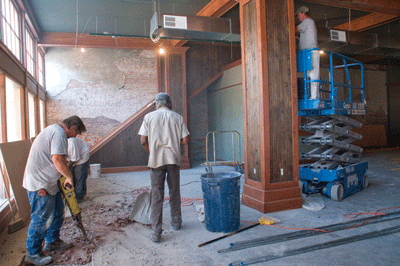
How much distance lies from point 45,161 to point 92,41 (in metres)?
7.96

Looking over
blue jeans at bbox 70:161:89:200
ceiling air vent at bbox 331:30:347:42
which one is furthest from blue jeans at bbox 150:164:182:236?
ceiling air vent at bbox 331:30:347:42

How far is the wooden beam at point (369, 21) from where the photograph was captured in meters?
7.70

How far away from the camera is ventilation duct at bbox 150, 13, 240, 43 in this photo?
632 cm

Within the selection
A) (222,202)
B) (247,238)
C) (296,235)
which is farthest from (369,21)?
(247,238)

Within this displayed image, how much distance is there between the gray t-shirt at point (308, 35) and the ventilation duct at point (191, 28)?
2.12m

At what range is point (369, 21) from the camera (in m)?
8.20

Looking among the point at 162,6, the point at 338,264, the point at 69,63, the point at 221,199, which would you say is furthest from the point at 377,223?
the point at 69,63

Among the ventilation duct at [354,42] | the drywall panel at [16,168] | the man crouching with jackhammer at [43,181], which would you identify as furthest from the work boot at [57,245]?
the ventilation duct at [354,42]

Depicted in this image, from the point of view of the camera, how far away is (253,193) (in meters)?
4.74

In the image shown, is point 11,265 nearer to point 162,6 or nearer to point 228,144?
point 162,6

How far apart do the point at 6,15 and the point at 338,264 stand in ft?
22.6

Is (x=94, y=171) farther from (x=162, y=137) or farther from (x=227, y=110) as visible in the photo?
(x=162, y=137)

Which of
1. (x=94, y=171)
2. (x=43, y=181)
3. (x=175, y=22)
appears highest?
(x=175, y=22)

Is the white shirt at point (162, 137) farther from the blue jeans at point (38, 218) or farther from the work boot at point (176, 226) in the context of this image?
the blue jeans at point (38, 218)
